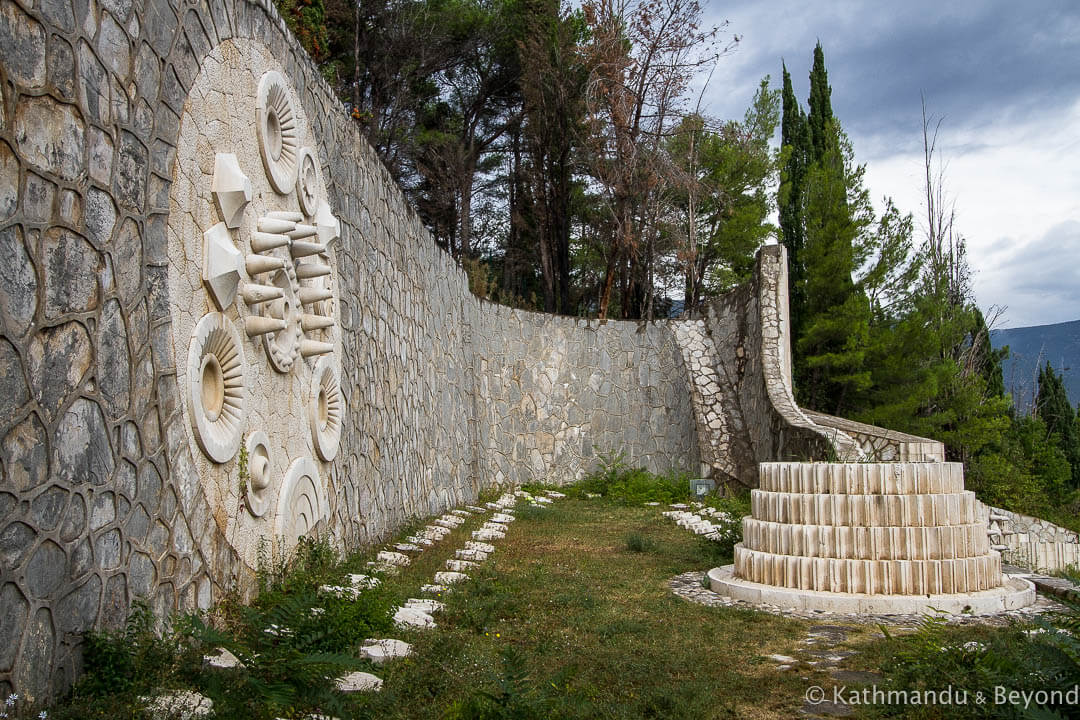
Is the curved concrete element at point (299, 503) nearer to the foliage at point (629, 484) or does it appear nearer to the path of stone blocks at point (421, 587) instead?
the path of stone blocks at point (421, 587)

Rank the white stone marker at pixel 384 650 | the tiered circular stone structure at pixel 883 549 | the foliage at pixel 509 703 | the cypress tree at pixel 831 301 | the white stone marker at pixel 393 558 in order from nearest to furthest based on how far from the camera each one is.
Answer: the foliage at pixel 509 703 < the white stone marker at pixel 384 650 < the tiered circular stone structure at pixel 883 549 < the white stone marker at pixel 393 558 < the cypress tree at pixel 831 301

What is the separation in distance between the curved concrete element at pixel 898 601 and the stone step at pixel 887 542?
26cm

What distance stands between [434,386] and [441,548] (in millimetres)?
3527

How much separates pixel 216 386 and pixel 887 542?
429 centimetres

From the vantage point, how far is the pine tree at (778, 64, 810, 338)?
62.0 feet

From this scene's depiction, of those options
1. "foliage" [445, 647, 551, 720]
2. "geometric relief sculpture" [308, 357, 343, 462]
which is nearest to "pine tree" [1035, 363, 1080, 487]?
"geometric relief sculpture" [308, 357, 343, 462]

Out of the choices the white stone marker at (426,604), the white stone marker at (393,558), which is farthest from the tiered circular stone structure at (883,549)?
the white stone marker at (393,558)

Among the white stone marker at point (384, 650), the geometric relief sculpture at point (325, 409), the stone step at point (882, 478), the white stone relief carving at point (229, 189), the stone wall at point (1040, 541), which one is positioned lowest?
the stone wall at point (1040, 541)

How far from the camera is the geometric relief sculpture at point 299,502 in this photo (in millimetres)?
5355

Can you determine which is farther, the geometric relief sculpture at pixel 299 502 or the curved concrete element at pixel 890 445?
the curved concrete element at pixel 890 445

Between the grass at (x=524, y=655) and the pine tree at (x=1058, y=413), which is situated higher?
the pine tree at (x=1058, y=413)

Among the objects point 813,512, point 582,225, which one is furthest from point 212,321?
point 582,225

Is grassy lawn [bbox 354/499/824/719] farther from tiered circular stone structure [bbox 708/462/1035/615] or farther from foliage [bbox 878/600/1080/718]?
tiered circular stone structure [bbox 708/462/1035/615]

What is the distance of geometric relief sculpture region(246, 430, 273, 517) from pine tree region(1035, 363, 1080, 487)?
20.5 m
